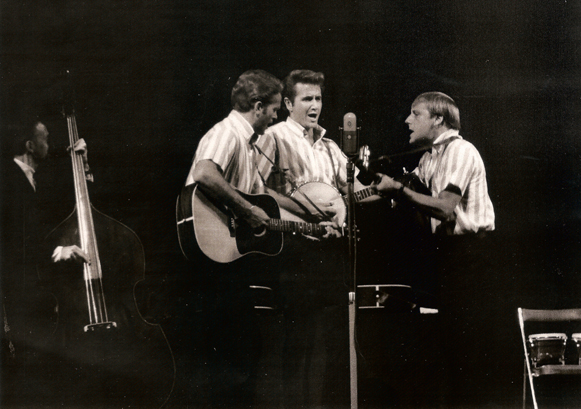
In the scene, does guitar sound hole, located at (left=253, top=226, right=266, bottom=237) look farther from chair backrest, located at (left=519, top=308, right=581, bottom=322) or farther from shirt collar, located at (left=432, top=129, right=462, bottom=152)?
chair backrest, located at (left=519, top=308, right=581, bottom=322)

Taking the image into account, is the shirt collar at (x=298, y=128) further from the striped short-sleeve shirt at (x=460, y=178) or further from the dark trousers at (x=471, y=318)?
the dark trousers at (x=471, y=318)

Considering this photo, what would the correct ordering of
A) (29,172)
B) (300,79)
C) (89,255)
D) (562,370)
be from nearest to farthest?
(562,370), (89,255), (29,172), (300,79)

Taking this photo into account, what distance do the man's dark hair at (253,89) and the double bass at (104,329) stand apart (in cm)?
122

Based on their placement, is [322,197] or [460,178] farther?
[460,178]

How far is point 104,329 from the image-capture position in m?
4.25

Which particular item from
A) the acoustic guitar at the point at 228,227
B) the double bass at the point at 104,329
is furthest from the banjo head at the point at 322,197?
the double bass at the point at 104,329

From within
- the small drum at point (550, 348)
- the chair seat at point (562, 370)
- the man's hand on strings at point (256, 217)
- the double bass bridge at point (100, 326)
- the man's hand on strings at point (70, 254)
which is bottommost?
the chair seat at point (562, 370)

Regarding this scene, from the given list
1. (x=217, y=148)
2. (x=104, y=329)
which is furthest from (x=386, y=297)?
(x=104, y=329)

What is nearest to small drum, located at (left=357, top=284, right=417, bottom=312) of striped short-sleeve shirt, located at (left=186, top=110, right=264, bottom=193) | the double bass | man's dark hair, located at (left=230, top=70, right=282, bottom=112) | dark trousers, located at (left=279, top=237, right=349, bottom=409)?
dark trousers, located at (left=279, top=237, right=349, bottom=409)

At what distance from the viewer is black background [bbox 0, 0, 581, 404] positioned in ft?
14.4

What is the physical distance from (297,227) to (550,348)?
1.96m

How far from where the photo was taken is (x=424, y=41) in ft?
15.0

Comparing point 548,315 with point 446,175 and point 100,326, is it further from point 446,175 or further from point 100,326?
point 100,326

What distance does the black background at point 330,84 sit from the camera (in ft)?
14.4
